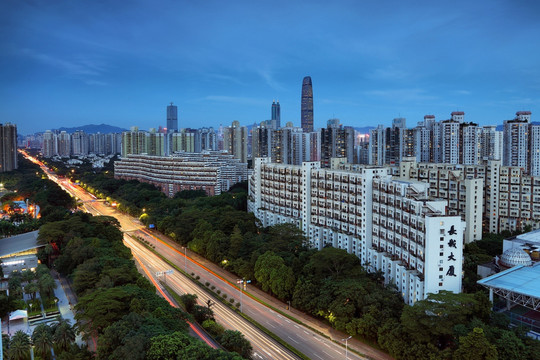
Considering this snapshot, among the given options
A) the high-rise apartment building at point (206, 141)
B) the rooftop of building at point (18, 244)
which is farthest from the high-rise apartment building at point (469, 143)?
the high-rise apartment building at point (206, 141)

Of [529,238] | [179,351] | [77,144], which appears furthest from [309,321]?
[77,144]

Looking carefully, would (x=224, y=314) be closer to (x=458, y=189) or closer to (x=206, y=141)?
(x=458, y=189)

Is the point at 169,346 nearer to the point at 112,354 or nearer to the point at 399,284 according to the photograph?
the point at 112,354

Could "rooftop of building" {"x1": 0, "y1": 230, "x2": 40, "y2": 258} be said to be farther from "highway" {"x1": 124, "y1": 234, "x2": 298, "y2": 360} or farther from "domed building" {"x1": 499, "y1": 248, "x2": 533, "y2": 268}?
"domed building" {"x1": 499, "y1": 248, "x2": 533, "y2": 268}

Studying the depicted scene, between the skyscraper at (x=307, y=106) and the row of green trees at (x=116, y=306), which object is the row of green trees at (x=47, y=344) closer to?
the row of green trees at (x=116, y=306)

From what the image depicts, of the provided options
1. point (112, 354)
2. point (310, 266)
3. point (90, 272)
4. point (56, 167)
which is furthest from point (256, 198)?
point (56, 167)

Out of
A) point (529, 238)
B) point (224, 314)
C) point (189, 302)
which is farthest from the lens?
point (529, 238)
